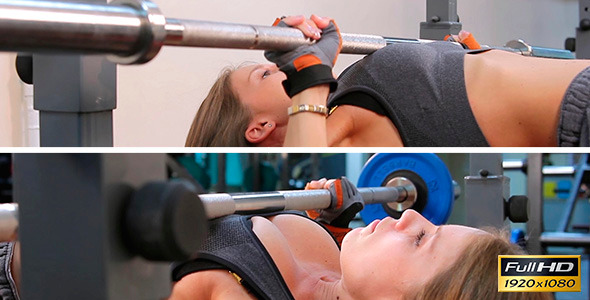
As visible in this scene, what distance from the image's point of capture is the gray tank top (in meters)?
0.93

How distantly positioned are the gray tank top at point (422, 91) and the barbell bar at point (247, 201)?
0.17 m

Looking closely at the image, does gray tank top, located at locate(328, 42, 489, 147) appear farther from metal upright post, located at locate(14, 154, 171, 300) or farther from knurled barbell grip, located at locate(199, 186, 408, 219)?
metal upright post, located at locate(14, 154, 171, 300)

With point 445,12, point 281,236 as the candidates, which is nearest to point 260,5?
point 445,12

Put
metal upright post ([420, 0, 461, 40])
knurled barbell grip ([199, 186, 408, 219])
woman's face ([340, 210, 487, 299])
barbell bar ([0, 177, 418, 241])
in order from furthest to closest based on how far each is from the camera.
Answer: metal upright post ([420, 0, 461, 40])
woman's face ([340, 210, 487, 299])
knurled barbell grip ([199, 186, 408, 219])
barbell bar ([0, 177, 418, 241])

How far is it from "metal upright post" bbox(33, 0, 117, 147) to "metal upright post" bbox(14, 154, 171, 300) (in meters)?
0.48

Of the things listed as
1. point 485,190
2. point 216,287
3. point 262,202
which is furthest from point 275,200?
point 485,190

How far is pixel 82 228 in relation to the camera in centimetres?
30

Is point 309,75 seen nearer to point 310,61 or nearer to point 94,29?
point 310,61

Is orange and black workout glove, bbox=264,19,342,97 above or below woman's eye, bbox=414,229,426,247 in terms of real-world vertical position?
above

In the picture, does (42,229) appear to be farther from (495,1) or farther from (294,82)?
(495,1)

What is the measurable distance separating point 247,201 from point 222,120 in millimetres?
449

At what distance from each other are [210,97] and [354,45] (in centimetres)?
41

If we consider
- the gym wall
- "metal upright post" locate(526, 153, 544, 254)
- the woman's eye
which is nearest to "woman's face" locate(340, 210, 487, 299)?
the woman's eye

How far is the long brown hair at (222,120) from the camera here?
1.19 m
